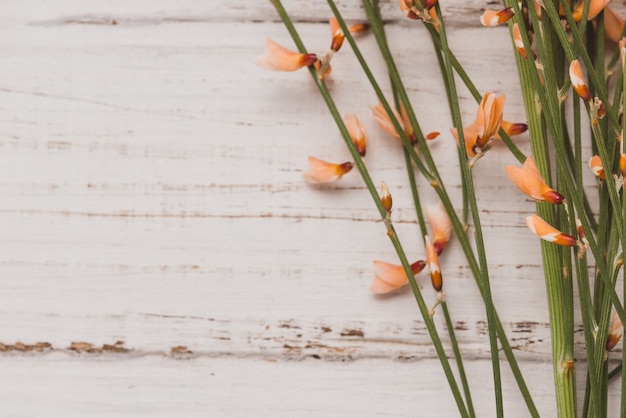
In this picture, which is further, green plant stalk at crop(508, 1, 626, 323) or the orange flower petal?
the orange flower petal

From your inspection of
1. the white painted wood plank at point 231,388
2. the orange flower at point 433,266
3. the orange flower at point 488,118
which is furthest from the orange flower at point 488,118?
the white painted wood plank at point 231,388

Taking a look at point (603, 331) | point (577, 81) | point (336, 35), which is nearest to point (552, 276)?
point (603, 331)

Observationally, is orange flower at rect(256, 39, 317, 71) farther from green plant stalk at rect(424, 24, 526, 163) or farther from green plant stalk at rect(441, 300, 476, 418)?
green plant stalk at rect(441, 300, 476, 418)

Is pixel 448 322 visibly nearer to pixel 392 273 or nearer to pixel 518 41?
pixel 392 273

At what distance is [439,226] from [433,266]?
0.16ft

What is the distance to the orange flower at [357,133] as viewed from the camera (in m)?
0.60

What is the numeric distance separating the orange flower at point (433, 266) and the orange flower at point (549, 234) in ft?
0.33

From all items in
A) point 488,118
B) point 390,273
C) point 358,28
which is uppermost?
point 358,28

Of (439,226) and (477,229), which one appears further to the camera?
(439,226)

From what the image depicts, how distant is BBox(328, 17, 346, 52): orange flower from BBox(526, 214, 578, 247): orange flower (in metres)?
0.23

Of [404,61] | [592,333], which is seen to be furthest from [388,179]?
[592,333]

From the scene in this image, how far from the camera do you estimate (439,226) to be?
0.59 meters

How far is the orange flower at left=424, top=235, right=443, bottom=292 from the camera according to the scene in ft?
1.82

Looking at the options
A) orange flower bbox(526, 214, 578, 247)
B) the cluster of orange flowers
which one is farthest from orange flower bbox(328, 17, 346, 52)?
orange flower bbox(526, 214, 578, 247)
